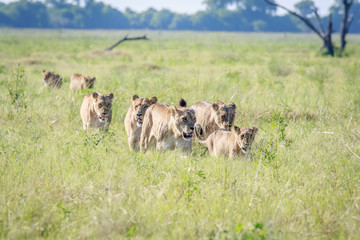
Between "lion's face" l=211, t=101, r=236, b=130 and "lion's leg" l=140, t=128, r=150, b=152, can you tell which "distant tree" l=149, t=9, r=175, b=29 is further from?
"lion's leg" l=140, t=128, r=150, b=152

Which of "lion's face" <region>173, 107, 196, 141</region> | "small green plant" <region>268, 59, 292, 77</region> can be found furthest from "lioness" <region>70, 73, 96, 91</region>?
"small green plant" <region>268, 59, 292, 77</region>

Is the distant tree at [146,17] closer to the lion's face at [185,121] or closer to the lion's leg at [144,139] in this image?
the lion's leg at [144,139]

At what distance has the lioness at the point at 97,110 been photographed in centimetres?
731

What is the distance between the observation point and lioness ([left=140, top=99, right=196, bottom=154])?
576 centimetres

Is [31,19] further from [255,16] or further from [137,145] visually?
[137,145]

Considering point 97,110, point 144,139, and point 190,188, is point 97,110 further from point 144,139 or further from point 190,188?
point 190,188

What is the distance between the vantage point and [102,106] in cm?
737

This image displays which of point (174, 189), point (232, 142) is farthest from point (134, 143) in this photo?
point (174, 189)

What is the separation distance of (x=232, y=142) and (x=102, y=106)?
256 cm

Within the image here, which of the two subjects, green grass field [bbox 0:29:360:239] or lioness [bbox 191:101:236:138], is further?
lioness [bbox 191:101:236:138]

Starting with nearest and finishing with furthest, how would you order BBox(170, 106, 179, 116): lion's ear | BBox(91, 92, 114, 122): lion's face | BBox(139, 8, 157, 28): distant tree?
BBox(170, 106, 179, 116): lion's ear, BBox(91, 92, 114, 122): lion's face, BBox(139, 8, 157, 28): distant tree

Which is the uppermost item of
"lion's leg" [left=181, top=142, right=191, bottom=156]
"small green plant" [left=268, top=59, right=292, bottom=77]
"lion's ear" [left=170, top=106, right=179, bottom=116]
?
"lion's ear" [left=170, top=106, right=179, bottom=116]

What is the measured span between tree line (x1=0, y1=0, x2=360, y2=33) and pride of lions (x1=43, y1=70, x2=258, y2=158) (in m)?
108

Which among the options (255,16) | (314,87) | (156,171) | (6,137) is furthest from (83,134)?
(255,16)
